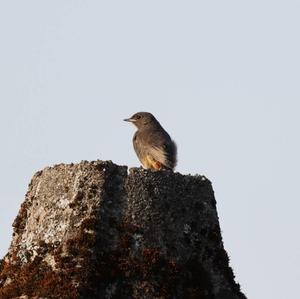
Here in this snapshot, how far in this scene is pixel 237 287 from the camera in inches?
374

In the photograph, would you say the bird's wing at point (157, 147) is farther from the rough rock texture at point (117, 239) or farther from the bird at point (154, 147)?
the rough rock texture at point (117, 239)

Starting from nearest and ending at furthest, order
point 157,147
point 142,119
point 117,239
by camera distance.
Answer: point 117,239
point 157,147
point 142,119

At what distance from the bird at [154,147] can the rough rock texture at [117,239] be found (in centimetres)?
622

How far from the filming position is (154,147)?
1662cm

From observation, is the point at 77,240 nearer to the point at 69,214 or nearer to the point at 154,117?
the point at 69,214

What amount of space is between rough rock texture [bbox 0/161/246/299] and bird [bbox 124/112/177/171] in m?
6.22

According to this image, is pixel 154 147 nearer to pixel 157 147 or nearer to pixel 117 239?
pixel 157 147

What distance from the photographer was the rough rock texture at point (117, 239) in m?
8.72

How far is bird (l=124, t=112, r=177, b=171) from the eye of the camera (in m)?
16.2

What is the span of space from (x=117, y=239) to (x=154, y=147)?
7807mm

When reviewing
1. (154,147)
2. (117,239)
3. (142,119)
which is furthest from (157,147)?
(117,239)

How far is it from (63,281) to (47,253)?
1.47 ft

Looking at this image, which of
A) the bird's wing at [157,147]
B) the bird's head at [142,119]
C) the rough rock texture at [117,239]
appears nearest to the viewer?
the rough rock texture at [117,239]

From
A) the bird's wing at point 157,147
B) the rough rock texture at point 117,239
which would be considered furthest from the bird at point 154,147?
the rough rock texture at point 117,239
